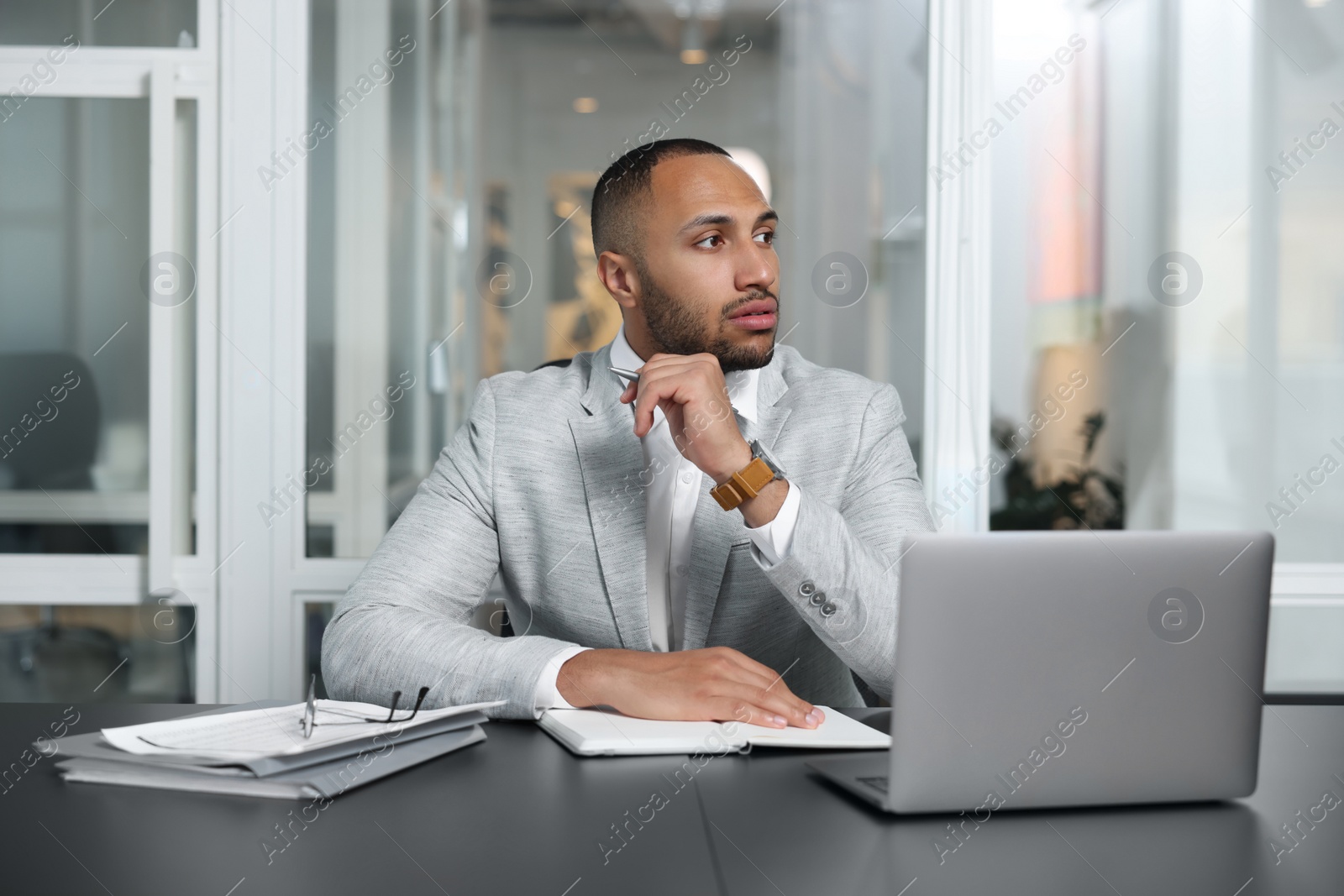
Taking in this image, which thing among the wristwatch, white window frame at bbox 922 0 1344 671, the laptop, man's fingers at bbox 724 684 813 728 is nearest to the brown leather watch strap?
the wristwatch

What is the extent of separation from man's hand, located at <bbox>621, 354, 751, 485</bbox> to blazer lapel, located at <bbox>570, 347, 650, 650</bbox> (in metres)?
0.24

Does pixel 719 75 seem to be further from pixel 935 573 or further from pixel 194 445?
pixel 935 573

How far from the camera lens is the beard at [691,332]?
1.74 metres

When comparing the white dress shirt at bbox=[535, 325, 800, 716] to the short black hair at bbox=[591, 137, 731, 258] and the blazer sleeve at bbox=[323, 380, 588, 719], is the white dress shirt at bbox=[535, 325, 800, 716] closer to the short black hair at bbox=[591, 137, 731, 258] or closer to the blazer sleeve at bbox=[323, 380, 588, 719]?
the blazer sleeve at bbox=[323, 380, 588, 719]

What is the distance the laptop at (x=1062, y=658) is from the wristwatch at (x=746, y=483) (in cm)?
50

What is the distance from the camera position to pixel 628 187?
189 centimetres

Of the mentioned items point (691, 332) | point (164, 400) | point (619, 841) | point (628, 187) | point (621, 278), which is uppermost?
point (628, 187)

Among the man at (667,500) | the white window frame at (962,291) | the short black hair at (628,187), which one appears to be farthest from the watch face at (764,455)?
the white window frame at (962,291)

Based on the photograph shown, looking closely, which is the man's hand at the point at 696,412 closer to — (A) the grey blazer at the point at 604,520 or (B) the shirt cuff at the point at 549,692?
(A) the grey blazer at the point at 604,520

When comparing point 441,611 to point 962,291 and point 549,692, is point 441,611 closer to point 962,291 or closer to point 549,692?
point 549,692

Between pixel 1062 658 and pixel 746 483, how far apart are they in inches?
22.0

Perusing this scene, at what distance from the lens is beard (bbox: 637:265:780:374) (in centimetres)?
174

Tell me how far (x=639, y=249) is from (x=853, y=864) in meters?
1.30

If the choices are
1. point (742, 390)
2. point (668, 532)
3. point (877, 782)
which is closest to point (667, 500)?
point (668, 532)
